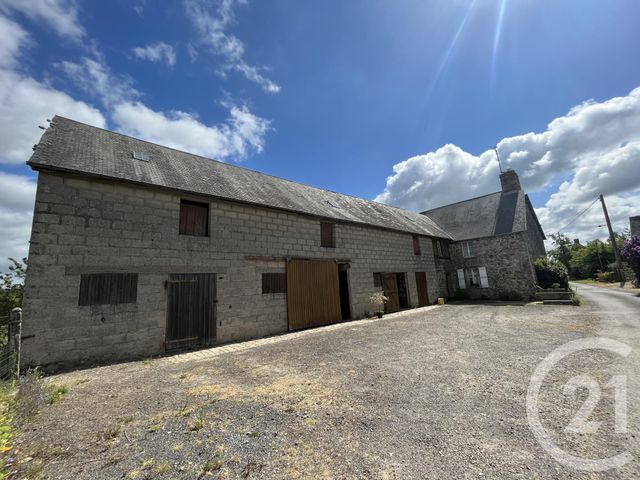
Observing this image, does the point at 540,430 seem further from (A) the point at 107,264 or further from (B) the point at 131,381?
(A) the point at 107,264

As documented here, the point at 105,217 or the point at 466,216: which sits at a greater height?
the point at 466,216

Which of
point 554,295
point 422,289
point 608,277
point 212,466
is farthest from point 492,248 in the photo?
point 608,277

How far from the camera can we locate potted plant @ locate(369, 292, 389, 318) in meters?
13.1

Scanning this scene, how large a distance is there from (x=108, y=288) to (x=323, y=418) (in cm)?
629

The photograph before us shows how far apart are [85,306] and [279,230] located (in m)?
6.03

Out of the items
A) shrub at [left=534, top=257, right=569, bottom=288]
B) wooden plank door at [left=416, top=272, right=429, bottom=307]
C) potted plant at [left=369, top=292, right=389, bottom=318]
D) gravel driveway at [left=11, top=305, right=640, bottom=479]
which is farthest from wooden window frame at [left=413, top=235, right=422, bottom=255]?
gravel driveway at [left=11, top=305, right=640, bottom=479]

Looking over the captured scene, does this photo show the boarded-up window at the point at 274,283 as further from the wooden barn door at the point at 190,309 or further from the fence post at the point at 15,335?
the fence post at the point at 15,335

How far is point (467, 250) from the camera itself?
19625 mm

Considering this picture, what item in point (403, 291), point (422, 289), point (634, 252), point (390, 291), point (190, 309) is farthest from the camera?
point (634, 252)

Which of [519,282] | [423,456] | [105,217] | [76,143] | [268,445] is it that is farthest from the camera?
[519,282]

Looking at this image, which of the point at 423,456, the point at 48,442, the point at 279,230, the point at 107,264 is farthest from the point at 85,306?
the point at 423,456

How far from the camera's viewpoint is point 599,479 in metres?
2.31

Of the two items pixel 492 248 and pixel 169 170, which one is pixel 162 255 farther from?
pixel 492 248

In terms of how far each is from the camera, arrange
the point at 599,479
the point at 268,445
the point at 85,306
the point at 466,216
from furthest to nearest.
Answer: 1. the point at 466,216
2. the point at 85,306
3. the point at 268,445
4. the point at 599,479
